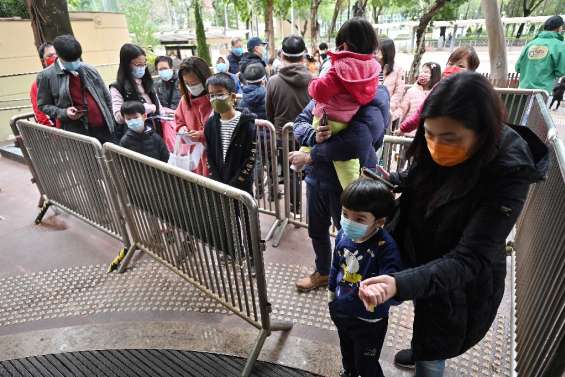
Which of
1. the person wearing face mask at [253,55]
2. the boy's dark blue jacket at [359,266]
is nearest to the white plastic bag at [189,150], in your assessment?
the boy's dark blue jacket at [359,266]

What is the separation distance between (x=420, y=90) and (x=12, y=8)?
15.3 m

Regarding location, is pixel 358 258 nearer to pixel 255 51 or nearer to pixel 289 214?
pixel 289 214

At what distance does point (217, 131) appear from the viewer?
2.91 metres

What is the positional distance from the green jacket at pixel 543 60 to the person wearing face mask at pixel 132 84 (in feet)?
19.2

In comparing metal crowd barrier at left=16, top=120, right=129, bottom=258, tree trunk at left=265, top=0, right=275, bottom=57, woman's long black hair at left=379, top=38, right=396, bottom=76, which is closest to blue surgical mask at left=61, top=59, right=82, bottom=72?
metal crowd barrier at left=16, top=120, right=129, bottom=258

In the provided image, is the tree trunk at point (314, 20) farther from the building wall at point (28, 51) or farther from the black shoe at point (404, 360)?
the black shoe at point (404, 360)

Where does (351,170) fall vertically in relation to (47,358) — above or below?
above

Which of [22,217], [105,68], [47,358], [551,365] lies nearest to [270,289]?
[47,358]

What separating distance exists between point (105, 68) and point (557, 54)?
10.4 m

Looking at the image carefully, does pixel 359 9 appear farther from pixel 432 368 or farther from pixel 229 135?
pixel 432 368

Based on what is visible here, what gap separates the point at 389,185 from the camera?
5.27 ft

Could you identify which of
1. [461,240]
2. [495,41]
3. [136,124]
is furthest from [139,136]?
[495,41]

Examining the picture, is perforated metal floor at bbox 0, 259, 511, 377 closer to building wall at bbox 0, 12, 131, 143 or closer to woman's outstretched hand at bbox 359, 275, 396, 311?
woman's outstretched hand at bbox 359, 275, 396, 311

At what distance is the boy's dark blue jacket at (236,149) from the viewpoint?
113 inches
